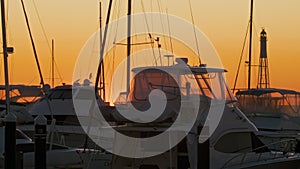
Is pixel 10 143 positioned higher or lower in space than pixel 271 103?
higher

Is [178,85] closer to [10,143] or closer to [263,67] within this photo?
[10,143]

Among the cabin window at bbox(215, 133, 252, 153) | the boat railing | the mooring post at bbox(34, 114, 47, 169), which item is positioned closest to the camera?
the mooring post at bbox(34, 114, 47, 169)

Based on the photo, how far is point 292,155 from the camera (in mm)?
16328

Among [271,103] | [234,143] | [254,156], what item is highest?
[271,103]

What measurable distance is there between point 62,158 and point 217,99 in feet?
11.0

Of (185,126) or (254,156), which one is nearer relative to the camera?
(185,126)

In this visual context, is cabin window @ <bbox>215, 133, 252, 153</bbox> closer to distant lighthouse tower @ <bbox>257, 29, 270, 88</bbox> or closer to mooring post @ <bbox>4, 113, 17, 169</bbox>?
mooring post @ <bbox>4, 113, 17, 169</bbox>

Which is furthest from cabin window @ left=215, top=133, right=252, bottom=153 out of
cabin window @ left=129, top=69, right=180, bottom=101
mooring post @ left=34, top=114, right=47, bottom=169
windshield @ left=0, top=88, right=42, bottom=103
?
windshield @ left=0, top=88, right=42, bottom=103

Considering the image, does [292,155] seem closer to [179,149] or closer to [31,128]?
[179,149]

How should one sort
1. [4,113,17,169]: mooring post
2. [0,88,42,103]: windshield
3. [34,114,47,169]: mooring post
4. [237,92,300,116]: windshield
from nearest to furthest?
[34,114,47,169]: mooring post
[4,113,17,169]: mooring post
[237,92,300,116]: windshield
[0,88,42,103]: windshield

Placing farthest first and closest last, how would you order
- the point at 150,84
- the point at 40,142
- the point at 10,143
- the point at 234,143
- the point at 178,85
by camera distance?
the point at 150,84 → the point at 178,85 → the point at 234,143 → the point at 10,143 → the point at 40,142

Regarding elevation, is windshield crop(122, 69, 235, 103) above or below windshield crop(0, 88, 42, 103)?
above

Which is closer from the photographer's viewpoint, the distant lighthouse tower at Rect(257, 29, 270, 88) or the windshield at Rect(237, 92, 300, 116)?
the windshield at Rect(237, 92, 300, 116)

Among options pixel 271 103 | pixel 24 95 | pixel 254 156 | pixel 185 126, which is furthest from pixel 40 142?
pixel 24 95
